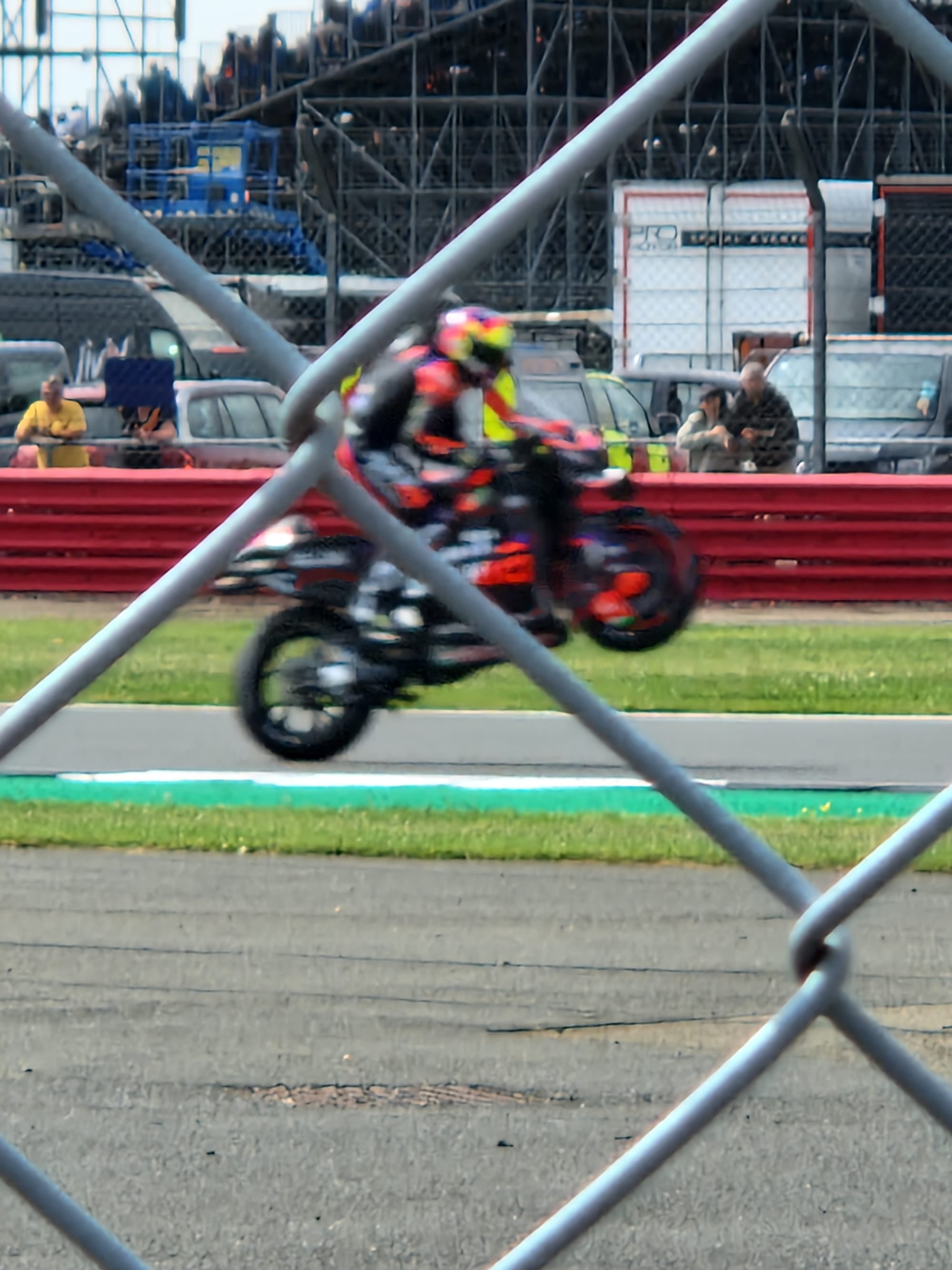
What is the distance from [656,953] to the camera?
163 inches

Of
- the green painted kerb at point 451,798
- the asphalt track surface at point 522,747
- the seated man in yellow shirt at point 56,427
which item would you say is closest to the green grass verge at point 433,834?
the green painted kerb at point 451,798

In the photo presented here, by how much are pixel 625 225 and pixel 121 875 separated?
527 cm

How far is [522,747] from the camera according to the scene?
7.23 meters

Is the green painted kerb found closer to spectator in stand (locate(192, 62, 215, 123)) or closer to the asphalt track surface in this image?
the asphalt track surface

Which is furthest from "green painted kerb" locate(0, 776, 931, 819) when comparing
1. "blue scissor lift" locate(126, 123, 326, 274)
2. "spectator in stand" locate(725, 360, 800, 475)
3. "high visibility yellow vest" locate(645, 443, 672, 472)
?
"high visibility yellow vest" locate(645, 443, 672, 472)

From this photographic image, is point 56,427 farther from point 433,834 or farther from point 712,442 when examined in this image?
point 433,834

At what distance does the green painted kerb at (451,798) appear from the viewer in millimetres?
6020

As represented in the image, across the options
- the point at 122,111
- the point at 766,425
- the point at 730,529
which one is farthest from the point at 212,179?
the point at 766,425

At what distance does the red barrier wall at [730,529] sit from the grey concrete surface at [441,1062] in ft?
22.9

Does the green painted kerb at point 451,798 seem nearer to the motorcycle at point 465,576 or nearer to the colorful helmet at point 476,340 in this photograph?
the motorcycle at point 465,576

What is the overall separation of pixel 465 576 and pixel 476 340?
0.91m

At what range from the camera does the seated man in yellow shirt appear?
11562mm

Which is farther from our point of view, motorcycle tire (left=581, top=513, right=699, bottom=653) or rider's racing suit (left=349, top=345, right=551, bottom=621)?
motorcycle tire (left=581, top=513, right=699, bottom=653)

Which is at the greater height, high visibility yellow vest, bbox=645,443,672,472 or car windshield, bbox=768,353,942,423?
car windshield, bbox=768,353,942,423
